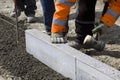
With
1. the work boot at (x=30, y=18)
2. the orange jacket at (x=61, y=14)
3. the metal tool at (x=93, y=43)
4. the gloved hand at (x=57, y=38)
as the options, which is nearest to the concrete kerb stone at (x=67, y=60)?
the gloved hand at (x=57, y=38)

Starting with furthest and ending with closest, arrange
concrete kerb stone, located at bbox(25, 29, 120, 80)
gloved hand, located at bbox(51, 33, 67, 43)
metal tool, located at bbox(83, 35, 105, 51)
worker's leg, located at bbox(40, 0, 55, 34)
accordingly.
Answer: worker's leg, located at bbox(40, 0, 55, 34), metal tool, located at bbox(83, 35, 105, 51), gloved hand, located at bbox(51, 33, 67, 43), concrete kerb stone, located at bbox(25, 29, 120, 80)

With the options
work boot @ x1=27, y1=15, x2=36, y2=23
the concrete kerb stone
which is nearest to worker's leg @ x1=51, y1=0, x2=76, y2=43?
the concrete kerb stone

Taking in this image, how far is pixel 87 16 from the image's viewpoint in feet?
16.1

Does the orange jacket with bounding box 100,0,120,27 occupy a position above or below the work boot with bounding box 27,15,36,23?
above

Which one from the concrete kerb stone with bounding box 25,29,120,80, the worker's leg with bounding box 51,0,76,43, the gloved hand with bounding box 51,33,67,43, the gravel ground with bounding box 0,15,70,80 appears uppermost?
the worker's leg with bounding box 51,0,76,43

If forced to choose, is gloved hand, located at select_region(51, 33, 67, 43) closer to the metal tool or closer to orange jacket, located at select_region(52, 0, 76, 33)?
orange jacket, located at select_region(52, 0, 76, 33)

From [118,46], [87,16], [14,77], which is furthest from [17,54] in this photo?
[118,46]

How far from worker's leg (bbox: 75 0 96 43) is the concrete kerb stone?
550 millimetres

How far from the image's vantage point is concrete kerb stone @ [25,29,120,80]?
12.6 feet

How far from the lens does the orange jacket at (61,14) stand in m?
4.33

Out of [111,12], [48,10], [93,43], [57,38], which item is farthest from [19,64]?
[111,12]

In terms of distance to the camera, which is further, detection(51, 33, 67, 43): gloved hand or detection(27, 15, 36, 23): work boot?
detection(27, 15, 36, 23): work boot

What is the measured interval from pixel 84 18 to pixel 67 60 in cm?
85

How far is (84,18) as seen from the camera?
4.92 m
